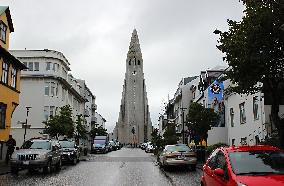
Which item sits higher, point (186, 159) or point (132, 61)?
point (132, 61)

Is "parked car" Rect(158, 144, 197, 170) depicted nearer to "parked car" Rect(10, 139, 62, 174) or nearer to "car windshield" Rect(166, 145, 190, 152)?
"car windshield" Rect(166, 145, 190, 152)

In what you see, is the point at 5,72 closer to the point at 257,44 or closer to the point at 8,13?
the point at 8,13

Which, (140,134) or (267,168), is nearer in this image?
(267,168)

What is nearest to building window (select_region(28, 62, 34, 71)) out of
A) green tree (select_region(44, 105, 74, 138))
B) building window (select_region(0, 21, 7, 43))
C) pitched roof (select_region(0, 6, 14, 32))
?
green tree (select_region(44, 105, 74, 138))

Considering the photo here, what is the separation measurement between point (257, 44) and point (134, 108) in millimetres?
129650

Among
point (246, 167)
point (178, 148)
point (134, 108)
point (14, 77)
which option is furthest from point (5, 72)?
point (134, 108)

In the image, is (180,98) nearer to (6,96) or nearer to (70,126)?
(70,126)

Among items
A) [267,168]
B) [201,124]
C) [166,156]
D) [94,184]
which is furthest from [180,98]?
[267,168]

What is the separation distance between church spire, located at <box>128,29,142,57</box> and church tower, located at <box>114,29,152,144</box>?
757 mm

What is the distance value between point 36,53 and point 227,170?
53746 mm

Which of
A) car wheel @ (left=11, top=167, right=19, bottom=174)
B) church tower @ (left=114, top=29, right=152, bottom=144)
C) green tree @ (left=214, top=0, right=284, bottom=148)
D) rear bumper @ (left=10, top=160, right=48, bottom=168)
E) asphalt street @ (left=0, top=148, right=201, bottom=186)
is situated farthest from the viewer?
church tower @ (left=114, top=29, right=152, bottom=144)

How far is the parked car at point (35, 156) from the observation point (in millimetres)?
19531

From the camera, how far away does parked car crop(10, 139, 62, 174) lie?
19.5m

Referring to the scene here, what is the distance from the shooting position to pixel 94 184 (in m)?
15.2
